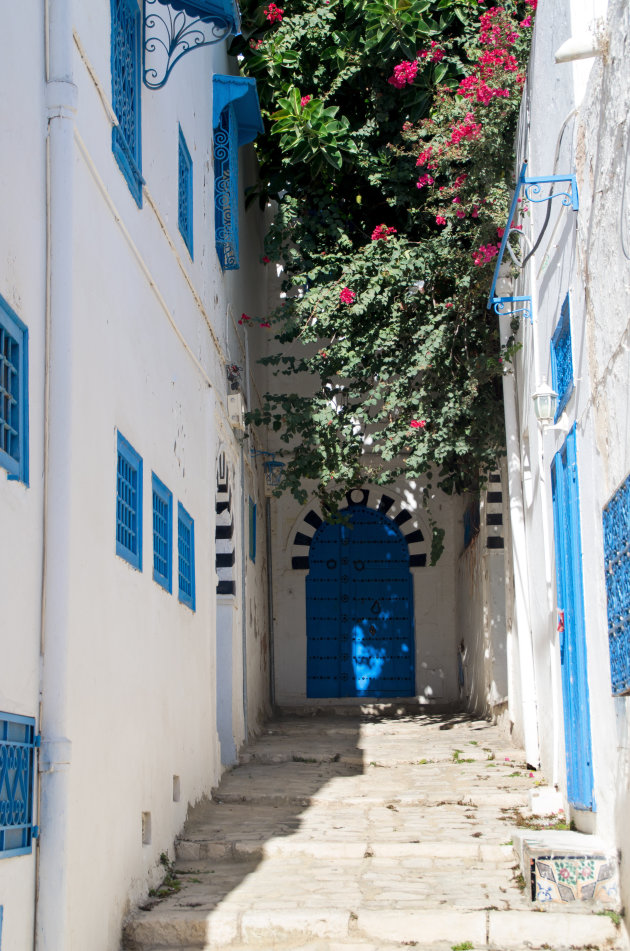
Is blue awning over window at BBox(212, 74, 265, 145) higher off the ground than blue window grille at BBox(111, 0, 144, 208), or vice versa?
blue awning over window at BBox(212, 74, 265, 145)

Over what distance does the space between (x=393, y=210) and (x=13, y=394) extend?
7.94m

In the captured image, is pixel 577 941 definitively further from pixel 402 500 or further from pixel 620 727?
pixel 402 500

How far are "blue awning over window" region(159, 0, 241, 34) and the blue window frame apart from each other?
3.03 meters

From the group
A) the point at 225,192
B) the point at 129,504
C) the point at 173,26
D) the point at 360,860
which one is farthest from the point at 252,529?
the point at 173,26

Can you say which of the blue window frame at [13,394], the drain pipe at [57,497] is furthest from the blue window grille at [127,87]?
the blue window frame at [13,394]

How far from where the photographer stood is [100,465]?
486 cm

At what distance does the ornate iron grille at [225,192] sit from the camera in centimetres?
977

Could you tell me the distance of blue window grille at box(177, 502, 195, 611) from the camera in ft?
24.2

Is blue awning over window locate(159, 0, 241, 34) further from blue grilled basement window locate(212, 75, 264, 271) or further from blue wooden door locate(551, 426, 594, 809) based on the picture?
blue grilled basement window locate(212, 75, 264, 271)

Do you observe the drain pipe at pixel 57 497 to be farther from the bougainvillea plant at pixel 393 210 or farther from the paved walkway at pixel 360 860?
the bougainvillea plant at pixel 393 210

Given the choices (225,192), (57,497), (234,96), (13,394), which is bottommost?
(57,497)

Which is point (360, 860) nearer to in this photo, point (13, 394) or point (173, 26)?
point (13, 394)

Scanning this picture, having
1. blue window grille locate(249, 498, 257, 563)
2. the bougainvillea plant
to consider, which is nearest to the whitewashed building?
the bougainvillea plant

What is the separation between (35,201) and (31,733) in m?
2.03
